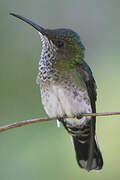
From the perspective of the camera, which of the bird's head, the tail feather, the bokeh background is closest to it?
the bird's head

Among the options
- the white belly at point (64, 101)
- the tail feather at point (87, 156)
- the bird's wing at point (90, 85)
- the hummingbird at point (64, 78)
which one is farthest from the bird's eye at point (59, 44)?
the tail feather at point (87, 156)

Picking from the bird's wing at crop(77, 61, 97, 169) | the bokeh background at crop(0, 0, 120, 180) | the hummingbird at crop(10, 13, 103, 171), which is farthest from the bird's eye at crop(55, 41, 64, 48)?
the bokeh background at crop(0, 0, 120, 180)

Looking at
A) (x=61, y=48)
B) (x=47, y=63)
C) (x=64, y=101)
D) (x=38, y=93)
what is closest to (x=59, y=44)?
(x=61, y=48)

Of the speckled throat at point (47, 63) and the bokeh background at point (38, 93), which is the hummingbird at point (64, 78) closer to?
the speckled throat at point (47, 63)

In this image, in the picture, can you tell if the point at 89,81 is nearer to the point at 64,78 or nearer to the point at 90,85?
the point at 90,85

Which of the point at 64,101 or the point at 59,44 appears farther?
the point at 59,44

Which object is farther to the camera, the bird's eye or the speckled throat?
the bird's eye

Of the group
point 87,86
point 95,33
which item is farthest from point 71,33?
point 95,33

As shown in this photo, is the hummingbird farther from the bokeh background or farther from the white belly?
the bokeh background
